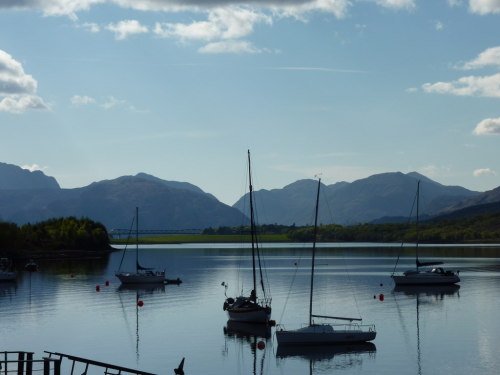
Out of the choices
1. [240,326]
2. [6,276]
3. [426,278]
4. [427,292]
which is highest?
[6,276]

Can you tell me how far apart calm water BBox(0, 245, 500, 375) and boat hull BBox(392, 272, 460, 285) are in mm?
2174

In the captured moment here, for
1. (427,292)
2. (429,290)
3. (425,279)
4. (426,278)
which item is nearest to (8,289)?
(427,292)

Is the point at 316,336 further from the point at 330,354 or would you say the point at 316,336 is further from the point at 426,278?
the point at 426,278

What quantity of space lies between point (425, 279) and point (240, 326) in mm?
70854

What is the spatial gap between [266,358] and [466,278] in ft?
339

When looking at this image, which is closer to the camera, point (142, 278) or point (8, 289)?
point (8, 289)

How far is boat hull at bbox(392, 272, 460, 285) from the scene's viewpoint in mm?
147613

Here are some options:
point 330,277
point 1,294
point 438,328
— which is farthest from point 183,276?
point 438,328

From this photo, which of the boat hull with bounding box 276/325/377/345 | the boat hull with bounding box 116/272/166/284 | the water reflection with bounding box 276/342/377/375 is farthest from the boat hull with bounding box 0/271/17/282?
the water reflection with bounding box 276/342/377/375

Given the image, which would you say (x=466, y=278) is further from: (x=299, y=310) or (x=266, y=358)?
(x=266, y=358)

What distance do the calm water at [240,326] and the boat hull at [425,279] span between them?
2174 mm

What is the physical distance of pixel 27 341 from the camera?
3083 inches

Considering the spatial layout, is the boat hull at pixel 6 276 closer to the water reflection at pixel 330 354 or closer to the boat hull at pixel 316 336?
the boat hull at pixel 316 336

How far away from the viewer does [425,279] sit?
15138 cm
